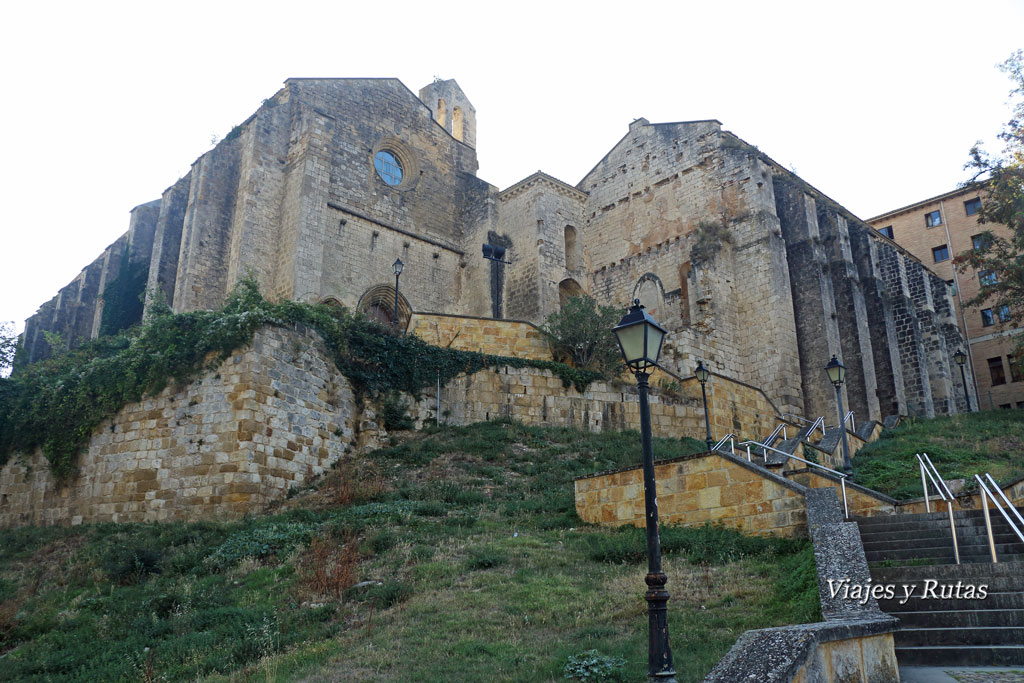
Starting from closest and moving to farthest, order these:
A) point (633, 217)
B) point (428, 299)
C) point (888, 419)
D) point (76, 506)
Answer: point (76, 506)
point (888, 419)
point (428, 299)
point (633, 217)

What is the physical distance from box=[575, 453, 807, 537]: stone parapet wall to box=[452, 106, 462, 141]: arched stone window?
1161 inches

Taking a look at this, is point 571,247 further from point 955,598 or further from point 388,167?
point 955,598

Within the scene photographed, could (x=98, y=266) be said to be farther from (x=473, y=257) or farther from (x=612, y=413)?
(x=612, y=413)

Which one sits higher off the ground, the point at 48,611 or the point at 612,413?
the point at 612,413

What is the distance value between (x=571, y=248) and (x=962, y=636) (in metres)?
28.3

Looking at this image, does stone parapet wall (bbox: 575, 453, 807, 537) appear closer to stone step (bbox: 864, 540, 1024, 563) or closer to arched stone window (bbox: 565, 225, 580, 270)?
stone step (bbox: 864, 540, 1024, 563)

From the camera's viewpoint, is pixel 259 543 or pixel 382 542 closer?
pixel 382 542

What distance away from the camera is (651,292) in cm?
3114

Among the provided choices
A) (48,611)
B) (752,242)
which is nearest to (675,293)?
(752,242)

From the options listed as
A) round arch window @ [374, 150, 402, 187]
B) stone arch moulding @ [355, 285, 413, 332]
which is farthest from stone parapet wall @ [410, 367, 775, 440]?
round arch window @ [374, 150, 402, 187]

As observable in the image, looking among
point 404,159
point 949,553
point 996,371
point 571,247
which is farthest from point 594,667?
point 996,371

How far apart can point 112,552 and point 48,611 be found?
176 centimetres

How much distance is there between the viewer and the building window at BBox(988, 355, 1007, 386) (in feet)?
124

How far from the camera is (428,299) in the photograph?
98.3 feet
